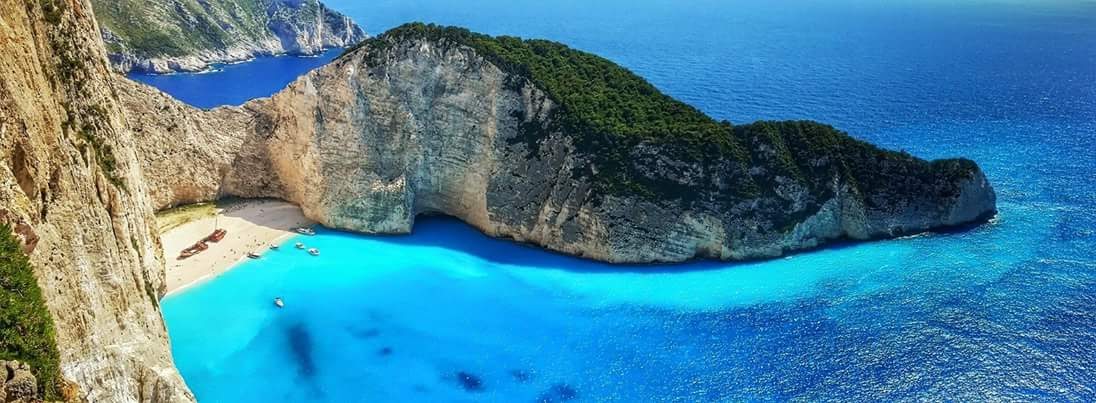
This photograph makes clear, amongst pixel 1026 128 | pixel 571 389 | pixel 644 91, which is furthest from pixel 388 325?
pixel 1026 128

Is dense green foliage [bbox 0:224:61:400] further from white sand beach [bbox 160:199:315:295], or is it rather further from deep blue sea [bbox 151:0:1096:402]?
white sand beach [bbox 160:199:315:295]

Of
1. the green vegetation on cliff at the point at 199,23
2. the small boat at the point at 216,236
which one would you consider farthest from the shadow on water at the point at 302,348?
the green vegetation on cliff at the point at 199,23

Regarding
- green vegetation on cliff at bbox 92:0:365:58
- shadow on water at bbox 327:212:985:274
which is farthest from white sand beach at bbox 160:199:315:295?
green vegetation on cliff at bbox 92:0:365:58

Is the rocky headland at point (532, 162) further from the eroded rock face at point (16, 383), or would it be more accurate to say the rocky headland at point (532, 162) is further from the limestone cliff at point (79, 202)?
the eroded rock face at point (16, 383)

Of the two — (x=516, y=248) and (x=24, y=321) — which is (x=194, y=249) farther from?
(x=24, y=321)

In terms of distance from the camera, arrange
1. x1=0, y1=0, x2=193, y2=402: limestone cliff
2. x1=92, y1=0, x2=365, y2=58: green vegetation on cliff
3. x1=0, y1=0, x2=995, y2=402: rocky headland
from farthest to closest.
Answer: x1=92, y1=0, x2=365, y2=58: green vegetation on cliff < x1=0, y1=0, x2=995, y2=402: rocky headland < x1=0, y1=0, x2=193, y2=402: limestone cliff
